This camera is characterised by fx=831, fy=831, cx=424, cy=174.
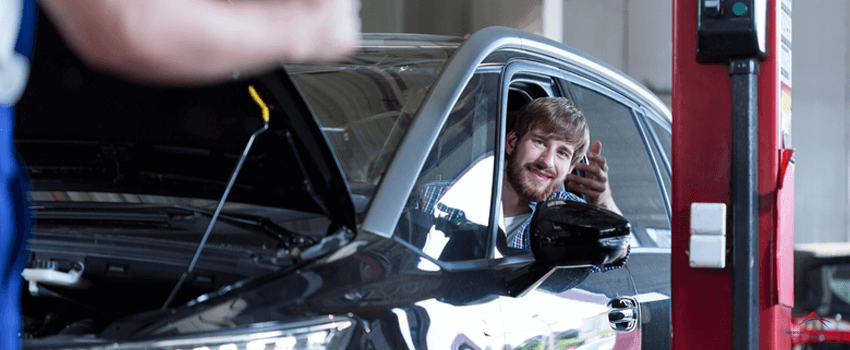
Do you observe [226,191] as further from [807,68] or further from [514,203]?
[807,68]

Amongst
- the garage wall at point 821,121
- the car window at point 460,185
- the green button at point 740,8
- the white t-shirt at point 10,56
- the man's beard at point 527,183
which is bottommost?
the white t-shirt at point 10,56

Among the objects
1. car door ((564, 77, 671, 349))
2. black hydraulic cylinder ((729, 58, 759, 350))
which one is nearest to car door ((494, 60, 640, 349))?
car door ((564, 77, 671, 349))

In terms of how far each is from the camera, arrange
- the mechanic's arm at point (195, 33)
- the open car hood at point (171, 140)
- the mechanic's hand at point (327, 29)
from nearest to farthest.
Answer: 1. the mechanic's arm at point (195, 33)
2. the mechanic's hand at point (327, 29)
3. the open car hood at point (171, 140)

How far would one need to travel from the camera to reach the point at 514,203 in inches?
95.5

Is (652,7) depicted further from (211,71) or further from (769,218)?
(211,71)

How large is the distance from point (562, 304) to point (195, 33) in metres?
1.43

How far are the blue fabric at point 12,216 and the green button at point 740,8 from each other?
1.42 meters

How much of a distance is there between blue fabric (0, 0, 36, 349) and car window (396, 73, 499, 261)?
921 millimetres

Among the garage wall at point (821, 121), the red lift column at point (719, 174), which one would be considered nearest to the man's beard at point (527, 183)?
the red lift column at point (719, 174)

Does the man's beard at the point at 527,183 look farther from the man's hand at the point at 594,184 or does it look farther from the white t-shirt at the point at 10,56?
the white t-shirt at the point at 10,56

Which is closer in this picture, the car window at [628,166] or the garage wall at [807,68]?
the car window at [628,166]

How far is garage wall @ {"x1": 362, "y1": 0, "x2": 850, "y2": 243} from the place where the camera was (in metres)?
11.7

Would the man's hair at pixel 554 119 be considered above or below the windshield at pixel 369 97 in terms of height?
above

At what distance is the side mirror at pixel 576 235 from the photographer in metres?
1.65
